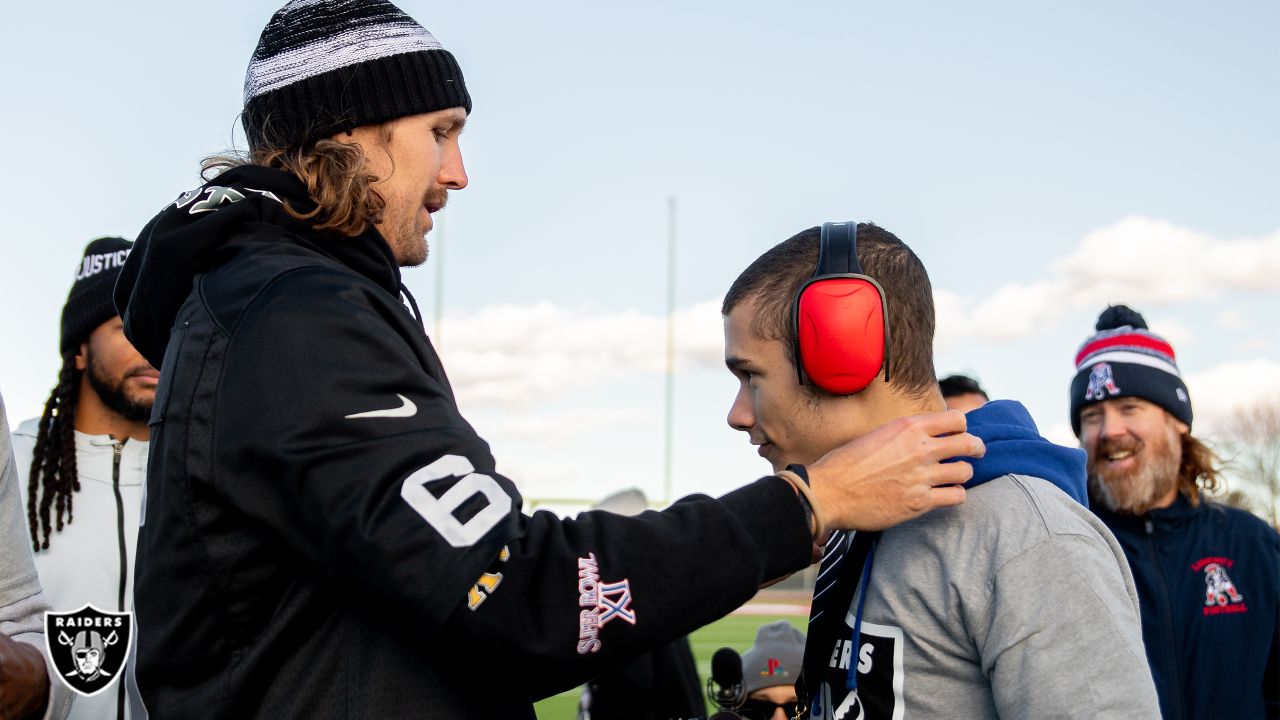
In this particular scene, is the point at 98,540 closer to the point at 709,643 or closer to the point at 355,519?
the point at 355,519

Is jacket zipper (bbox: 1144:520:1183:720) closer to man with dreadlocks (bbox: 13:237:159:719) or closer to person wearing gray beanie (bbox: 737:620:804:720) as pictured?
Answer: person wearing gray beanie (bbox: 737:620:804:720)

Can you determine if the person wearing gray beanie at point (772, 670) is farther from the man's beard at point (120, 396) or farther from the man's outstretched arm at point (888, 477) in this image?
the man's outstretched arm at point (888, 477)

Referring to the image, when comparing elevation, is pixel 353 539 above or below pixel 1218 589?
above

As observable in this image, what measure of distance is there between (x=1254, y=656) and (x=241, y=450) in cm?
449

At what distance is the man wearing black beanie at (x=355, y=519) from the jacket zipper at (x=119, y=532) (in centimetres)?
205

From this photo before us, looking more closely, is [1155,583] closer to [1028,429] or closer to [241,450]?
[1028,429]

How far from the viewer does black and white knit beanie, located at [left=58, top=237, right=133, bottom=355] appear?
4148mm

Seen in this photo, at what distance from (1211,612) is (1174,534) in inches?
16.8

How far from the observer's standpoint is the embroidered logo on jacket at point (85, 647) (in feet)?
8.97

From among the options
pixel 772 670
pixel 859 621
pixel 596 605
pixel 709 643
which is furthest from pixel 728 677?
pixel 709 643

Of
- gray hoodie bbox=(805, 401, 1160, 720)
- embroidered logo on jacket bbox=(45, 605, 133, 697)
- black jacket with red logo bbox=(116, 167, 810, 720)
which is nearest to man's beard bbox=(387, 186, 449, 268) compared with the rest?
black jacket with red logo bbox=(116, 167, 810, 720)

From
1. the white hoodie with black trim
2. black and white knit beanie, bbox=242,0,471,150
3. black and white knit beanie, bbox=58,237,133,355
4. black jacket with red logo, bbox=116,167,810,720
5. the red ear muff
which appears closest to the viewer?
black jacket with red logo, bbox=116,167,810,720

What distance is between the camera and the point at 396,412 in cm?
154

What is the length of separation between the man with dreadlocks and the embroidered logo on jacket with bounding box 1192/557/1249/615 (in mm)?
4304
